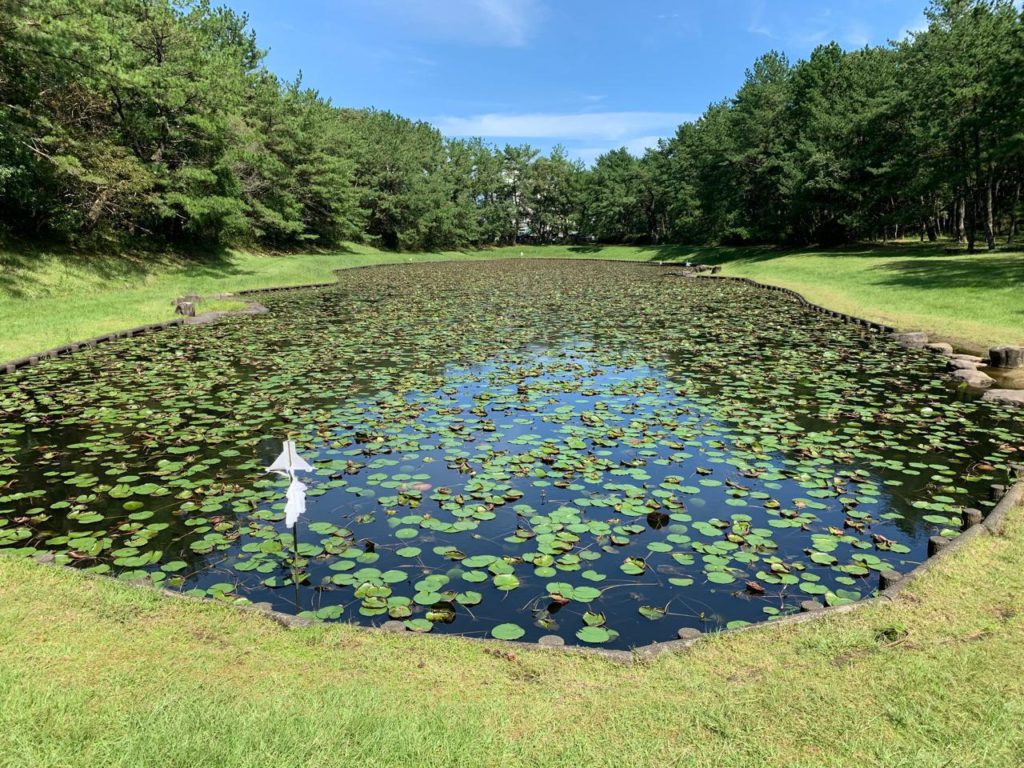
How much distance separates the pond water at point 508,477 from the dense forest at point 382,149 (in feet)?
42.5

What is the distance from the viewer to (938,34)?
1449 inches

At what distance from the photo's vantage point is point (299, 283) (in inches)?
1262

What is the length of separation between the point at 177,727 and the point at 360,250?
194 ft

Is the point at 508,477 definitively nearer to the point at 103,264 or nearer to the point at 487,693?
the point at 487,693

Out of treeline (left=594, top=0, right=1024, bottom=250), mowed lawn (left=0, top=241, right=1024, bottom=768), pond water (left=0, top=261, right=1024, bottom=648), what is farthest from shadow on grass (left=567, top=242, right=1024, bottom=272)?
mowed lawn (left=0, top=241, right=1024, bottom=768)

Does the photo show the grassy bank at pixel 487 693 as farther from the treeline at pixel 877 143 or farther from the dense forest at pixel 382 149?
the treeline at pixel 877 143

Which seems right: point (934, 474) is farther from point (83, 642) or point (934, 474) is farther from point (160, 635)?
point (83, 642)

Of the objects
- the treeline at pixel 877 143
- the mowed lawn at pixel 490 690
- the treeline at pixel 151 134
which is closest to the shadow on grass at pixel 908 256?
the treeline at pixel 877 143

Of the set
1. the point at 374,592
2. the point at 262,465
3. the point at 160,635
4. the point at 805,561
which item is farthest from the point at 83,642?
the point at 805,561

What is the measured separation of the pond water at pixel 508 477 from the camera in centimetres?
497

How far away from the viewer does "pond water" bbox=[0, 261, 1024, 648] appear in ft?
16.3

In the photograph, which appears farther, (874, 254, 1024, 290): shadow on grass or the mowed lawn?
(874, 254, 1024, 290): shadow on grass

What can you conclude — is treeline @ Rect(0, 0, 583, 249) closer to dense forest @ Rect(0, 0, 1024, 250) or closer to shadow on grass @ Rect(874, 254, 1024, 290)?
dense forest @ Rect(0, 0, 1024, 250)

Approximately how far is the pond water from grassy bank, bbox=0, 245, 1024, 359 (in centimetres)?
315
